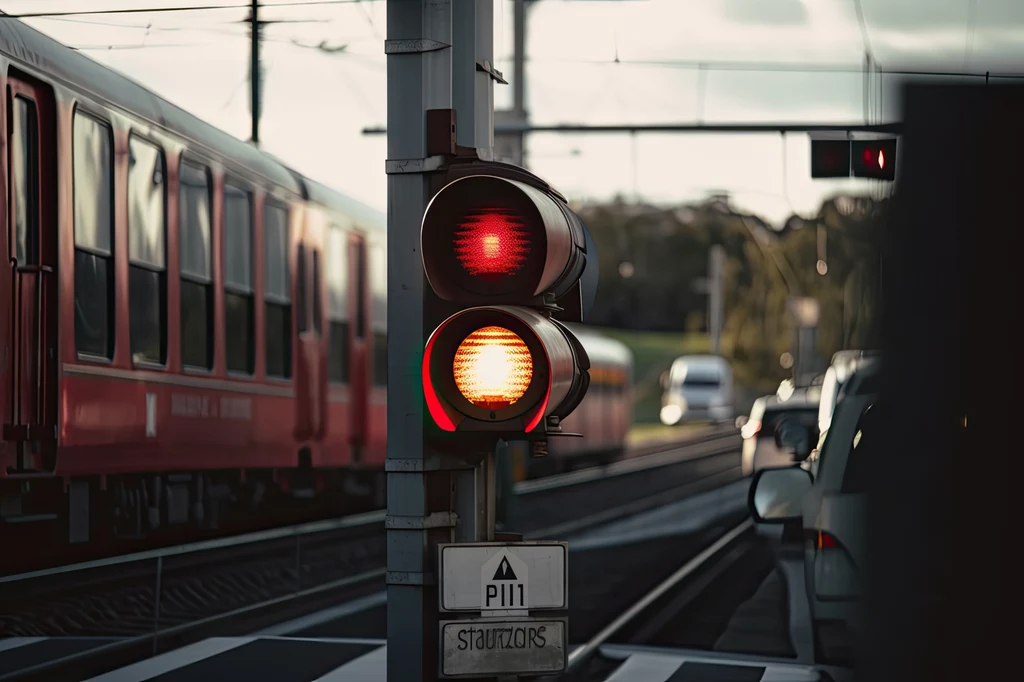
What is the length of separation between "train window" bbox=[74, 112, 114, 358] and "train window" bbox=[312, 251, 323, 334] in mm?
4750

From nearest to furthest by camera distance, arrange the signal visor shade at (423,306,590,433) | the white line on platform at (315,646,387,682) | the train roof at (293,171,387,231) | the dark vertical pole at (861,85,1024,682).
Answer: the dark vertical pole at (861,85,1024,682)
the signal visor shade at (423,306,590,433)
the white line on platform at (315,646,387,682)
the train roof at (293,171,387,231)

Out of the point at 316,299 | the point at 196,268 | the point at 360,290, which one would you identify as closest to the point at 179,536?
the point at 196,268

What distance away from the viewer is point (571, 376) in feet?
13.1

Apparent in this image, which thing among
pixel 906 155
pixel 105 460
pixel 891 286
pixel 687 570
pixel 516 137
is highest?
pixel 516 137

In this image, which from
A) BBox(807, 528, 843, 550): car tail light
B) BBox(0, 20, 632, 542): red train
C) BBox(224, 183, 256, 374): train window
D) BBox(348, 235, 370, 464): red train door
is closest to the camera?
BBox(807, 528, 843, 550): car tail light

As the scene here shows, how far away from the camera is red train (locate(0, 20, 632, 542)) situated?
9.71 m

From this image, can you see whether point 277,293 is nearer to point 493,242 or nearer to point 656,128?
point 656,128

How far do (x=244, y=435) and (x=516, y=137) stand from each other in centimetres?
793

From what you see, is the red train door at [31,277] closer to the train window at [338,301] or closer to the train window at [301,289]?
the train window at [301,289]

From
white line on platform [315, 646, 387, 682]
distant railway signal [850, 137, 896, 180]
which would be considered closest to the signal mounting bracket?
distant railway signal [850, 137, 896, 180]

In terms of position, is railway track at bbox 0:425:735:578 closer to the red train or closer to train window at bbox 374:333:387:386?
the red train

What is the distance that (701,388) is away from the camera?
69625mm

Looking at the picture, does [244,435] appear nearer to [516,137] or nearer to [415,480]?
[516,137]

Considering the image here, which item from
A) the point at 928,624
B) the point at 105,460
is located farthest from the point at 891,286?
the point at 105,460
